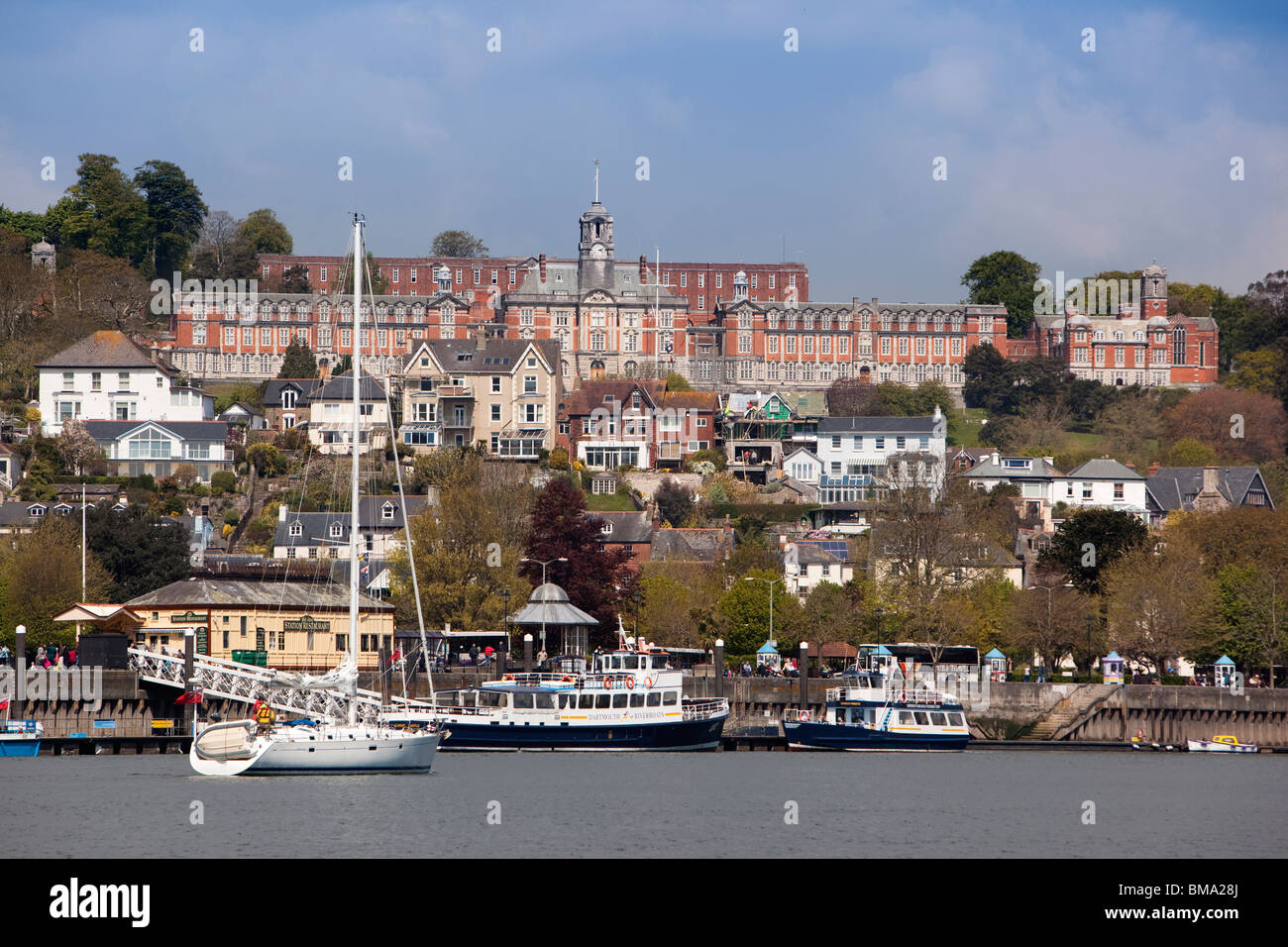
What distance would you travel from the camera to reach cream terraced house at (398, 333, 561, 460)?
121 metres

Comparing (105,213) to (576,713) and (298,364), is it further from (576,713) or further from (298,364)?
(576,713)

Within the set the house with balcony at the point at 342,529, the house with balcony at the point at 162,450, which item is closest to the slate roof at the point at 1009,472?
the house with balcony at the point at 342,529

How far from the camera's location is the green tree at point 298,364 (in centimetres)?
14188

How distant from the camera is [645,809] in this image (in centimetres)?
4641

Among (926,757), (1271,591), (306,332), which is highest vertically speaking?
(306,332)

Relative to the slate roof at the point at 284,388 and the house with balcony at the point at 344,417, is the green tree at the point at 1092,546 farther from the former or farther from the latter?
the slate roof at the point at 284,388

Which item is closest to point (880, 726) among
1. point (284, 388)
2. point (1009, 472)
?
point (1009, 472)

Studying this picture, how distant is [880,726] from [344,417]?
63.6m

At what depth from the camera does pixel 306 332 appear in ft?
502
